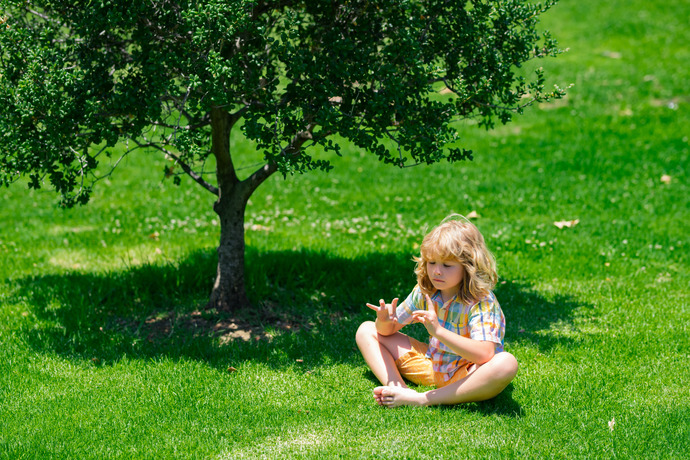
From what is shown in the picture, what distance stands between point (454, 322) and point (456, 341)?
33cm

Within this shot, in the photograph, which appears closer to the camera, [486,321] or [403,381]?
[486,321]

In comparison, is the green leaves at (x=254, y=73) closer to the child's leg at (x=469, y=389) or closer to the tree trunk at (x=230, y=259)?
the tree trunk at (x=230, y=259)

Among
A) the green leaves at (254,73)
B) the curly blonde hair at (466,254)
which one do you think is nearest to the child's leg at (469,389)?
the curly blonde hair at (466,254)

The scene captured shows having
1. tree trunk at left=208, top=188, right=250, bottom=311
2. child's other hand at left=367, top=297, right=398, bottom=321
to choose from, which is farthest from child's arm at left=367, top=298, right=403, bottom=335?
tree trunk at left=208, top=188, right=250, bottom=311

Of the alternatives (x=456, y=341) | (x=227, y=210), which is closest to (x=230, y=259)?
(x=227, y=210)

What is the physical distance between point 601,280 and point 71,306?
484 centimetres

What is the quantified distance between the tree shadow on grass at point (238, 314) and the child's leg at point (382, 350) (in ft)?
1.18

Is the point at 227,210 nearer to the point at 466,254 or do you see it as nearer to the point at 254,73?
the point at 254,73

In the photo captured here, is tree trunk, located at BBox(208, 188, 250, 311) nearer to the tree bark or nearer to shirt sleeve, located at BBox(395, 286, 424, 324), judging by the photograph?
the tree bark

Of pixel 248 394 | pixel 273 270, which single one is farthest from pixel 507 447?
pixel 273 270

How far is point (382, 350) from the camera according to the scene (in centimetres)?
477

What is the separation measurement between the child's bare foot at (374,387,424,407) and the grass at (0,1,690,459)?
0.13m

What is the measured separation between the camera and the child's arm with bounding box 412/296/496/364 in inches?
159

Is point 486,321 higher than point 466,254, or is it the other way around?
point 466,254
